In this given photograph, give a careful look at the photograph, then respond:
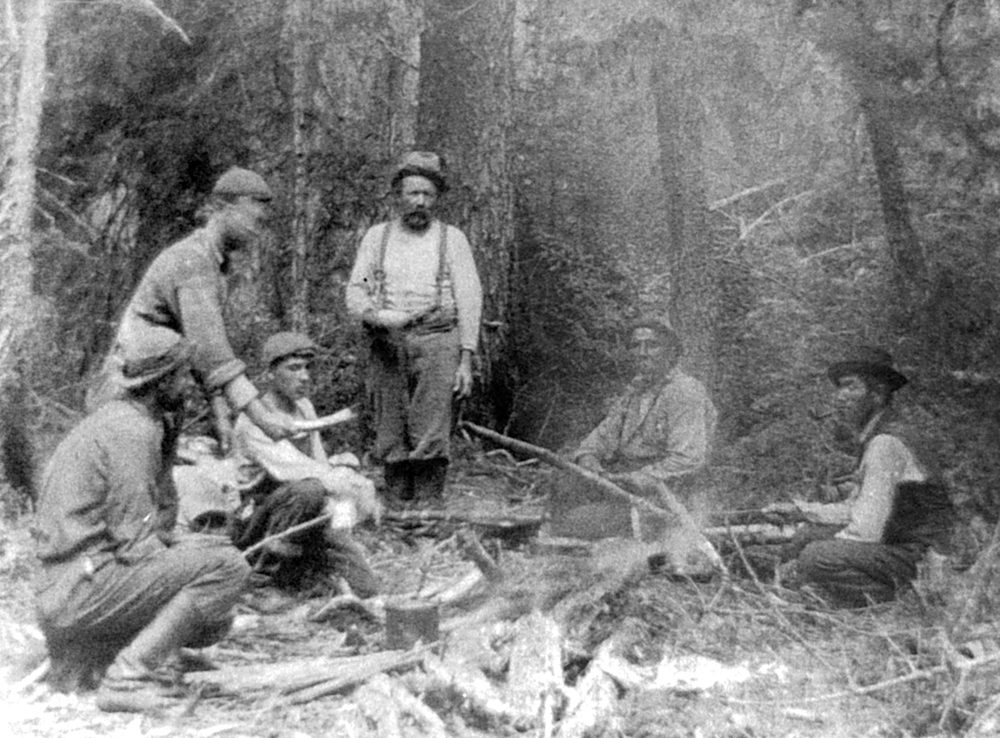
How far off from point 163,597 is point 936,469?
271 cm

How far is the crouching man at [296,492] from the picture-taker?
4.17 m

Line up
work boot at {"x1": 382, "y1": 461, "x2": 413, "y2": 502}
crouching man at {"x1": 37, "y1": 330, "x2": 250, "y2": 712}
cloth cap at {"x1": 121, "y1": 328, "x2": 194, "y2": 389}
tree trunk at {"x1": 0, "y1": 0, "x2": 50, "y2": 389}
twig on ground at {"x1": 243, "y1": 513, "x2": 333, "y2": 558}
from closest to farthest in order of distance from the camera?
1. crouching man at {"x1": 37, "y1": 330, "x2": 250, "y2": 712}
2. cloth cap at {"x1": 121, "y1": 328, "x2": 194, "y2": 389}
3. twig on ground at {"x1": 243, "y1": 513, "x2": 333, "y2": 558}
4. tree trunk at {"x1": 0, "y1": 0, "x2": 50, "y2": 389}
5. work boot at {"x1": 382, "y1": 461, "x2": 413, "y2": 502}

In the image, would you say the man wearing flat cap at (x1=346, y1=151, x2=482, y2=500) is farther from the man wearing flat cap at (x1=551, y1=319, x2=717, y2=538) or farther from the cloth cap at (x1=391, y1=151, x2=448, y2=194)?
the man wearing flat cap at (x1=551, y1=319, x2=717, y2=538)

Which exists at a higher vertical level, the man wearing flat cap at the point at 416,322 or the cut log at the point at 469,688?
the man wearing flat cap at the point at 416,322

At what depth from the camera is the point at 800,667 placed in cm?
393

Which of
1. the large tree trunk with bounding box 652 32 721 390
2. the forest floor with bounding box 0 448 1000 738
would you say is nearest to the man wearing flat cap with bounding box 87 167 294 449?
the forest floor with bounding box 0 448 1000 738

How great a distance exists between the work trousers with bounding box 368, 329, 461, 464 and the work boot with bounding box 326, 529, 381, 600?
1.18ft

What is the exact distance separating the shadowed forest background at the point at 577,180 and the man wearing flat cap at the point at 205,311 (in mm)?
154

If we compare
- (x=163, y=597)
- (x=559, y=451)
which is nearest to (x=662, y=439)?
(x=559, y=451)

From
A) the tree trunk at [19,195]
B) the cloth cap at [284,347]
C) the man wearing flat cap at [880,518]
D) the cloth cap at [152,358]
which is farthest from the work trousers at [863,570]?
the tree trunk at [19,195]

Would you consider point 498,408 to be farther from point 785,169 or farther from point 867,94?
point 867,94

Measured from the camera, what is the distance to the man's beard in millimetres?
4438

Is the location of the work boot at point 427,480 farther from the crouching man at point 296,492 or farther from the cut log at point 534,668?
the cut log at point 534,668

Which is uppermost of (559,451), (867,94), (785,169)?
(867,94)
